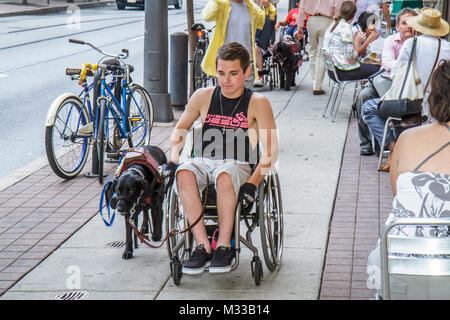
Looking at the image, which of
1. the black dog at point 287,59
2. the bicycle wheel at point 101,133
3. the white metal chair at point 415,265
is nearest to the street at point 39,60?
the bicycle wheel at point 101,133

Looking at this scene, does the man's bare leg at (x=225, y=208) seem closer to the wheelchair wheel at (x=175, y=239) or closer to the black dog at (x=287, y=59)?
the wheelchair wheel at (x=175, y=239)

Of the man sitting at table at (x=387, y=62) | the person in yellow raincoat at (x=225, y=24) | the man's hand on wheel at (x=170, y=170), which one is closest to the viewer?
the man's hand on wheel at (x=170, y=170)

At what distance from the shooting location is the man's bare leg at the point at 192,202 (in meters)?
4.59

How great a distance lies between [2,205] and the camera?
21.7 ft

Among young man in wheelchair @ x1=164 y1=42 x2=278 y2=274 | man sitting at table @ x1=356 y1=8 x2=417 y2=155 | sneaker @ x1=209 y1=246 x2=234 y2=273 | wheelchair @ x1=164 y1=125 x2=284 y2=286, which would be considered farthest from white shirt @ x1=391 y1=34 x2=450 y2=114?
sneaker @ x1=209 y1=246 x2=234 y2=273

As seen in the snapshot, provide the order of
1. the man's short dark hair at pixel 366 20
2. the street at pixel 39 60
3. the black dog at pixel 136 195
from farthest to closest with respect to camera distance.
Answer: the man's short dark hair at pixel 366 20, the street at pixel 39 60, the black dog at pixel 136 195

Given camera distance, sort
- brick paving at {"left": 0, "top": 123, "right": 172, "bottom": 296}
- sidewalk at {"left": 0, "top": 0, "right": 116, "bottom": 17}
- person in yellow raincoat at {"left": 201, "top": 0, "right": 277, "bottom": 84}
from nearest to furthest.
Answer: brick paving at {"left": 0, "top": 123, "right": 172, "bottom": 296}
person in yellow raincoat at {"left": 201, "top": 0, "right": 277, "bottom": 84}
sidewalk at {"left": 0, "top": 0, "right": 116, "bottom": 17}

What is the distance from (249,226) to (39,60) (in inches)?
500

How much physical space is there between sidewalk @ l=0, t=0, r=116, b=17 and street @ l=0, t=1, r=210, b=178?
3.45 feet

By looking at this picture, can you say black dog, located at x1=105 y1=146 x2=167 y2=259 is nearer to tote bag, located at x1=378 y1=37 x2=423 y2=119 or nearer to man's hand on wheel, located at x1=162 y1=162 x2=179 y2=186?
man's hand on wheel, located at x1=162 y1=162 x2=179 y2=186

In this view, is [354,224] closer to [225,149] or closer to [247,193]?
[225,149]

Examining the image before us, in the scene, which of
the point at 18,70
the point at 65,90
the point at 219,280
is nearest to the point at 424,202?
the point at 219,280

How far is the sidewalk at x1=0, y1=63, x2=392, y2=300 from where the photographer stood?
182 inches
